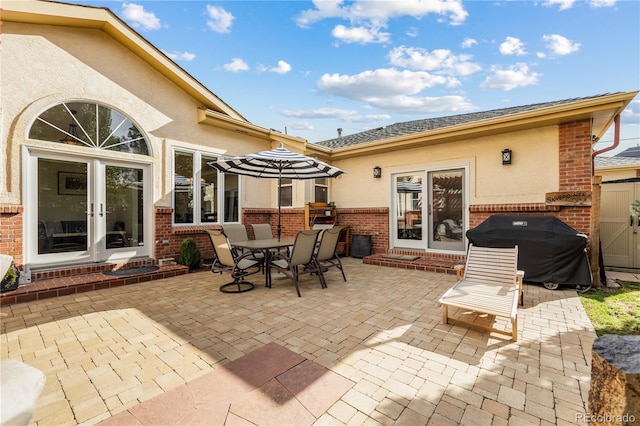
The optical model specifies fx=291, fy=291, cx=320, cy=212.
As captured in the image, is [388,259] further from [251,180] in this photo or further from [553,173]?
[251,180]

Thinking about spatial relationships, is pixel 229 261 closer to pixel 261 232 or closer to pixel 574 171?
pixel 261 232

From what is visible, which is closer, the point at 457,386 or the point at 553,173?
the point at 457,386

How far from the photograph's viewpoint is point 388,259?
7.23m

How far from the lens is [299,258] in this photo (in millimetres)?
5023

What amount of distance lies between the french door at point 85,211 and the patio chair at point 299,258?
3439 mm

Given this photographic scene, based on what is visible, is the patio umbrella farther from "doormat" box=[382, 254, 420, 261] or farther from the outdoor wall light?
the outdoor wall light

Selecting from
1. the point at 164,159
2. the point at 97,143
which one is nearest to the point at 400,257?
the point at 164,159

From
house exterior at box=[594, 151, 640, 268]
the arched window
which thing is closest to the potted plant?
the arched window

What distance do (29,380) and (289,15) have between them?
956 cm

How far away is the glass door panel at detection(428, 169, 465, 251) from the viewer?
23.7ft

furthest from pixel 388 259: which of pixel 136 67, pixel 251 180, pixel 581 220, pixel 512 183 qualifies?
pixel 136 67

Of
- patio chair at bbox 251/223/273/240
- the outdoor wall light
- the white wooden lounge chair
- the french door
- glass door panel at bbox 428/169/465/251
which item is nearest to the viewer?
the white wooden lounge chair

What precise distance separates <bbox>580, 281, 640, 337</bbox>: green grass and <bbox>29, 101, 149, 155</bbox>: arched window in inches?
326

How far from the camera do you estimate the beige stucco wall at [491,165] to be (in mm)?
6051
